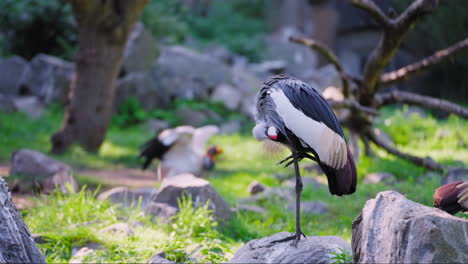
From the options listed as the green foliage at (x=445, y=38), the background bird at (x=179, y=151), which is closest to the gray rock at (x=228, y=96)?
the green foliage at (x=445, y=38)

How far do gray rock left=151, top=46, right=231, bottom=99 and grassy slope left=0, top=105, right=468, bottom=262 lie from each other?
3.36 meters

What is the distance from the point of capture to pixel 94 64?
7.78 meters

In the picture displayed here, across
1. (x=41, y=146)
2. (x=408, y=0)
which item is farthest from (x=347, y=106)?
(x=408, y=0)

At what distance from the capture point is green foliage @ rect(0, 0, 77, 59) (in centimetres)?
1164

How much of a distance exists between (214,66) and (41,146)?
5941 mm

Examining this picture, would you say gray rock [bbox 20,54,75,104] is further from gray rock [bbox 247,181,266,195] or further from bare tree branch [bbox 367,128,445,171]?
bare tree branch [bbox 367,128,445,171]

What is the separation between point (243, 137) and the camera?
10555mm

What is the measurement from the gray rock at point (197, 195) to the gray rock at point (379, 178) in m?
2.16

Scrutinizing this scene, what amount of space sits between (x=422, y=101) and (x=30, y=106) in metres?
8.10

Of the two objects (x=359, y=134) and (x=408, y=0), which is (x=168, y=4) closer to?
(x=408, y=0)

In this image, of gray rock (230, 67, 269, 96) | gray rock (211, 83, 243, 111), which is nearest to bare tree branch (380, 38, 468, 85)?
gray rock (211, 83, 243, 111)

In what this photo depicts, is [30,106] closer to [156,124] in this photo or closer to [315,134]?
[156,124]

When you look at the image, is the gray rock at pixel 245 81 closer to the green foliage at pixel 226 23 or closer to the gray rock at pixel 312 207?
the green foliage at pixel 226 23

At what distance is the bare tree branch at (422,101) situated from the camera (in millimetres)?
5867
